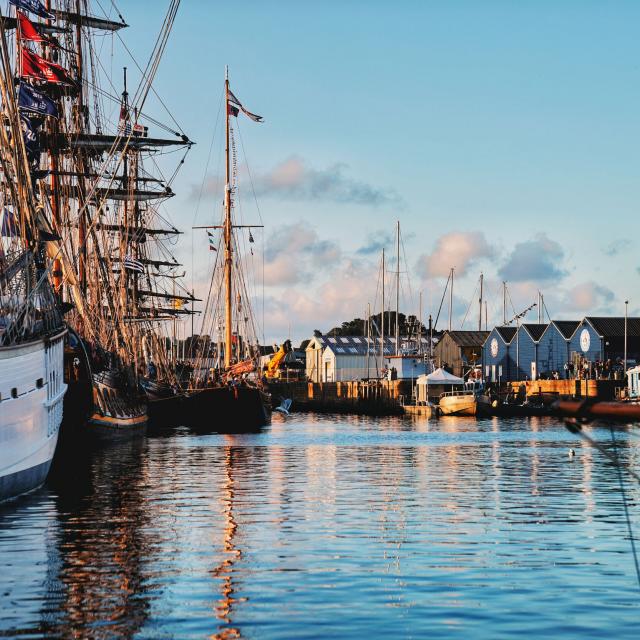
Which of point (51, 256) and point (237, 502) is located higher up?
point (51, 256)

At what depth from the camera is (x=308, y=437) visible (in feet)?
297

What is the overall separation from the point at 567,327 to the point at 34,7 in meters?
93.8

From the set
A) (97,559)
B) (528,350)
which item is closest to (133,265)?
(528,350)

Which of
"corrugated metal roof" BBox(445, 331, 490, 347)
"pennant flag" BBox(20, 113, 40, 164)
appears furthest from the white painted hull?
"corrugated metal roof" BBox(445, 331, 490, 347)

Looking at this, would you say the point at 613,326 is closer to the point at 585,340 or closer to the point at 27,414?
the point at 585,340

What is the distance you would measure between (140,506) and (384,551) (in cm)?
1220

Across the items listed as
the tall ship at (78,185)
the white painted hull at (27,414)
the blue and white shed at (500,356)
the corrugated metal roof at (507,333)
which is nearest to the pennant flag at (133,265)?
the tall ship at (78,185)

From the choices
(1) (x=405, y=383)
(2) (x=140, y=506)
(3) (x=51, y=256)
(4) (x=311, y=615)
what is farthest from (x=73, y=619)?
(1) (x=405, y=383)

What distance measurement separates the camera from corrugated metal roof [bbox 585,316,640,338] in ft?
487

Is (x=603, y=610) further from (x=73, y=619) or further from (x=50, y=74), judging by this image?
(x=50, y=74)

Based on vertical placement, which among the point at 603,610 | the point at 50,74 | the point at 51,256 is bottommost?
the point at 603,610

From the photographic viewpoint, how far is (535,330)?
166 m

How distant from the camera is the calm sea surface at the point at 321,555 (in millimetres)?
19172

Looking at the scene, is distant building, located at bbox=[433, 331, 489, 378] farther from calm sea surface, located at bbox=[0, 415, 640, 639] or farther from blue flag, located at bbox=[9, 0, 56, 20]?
calm sea surface, located at bbox=[0, 415, 640, 639]
